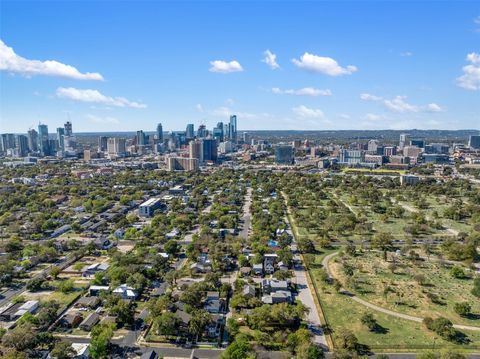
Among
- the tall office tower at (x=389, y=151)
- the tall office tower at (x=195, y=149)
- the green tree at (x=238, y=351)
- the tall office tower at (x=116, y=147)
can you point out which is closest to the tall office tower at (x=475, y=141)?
the tall office tower at (x=389, y=151)

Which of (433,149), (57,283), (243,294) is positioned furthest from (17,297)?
(433,149)

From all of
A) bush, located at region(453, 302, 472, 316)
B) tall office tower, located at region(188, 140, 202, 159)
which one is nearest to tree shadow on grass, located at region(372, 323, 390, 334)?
bush, located at region(453, 302, 472, 316)

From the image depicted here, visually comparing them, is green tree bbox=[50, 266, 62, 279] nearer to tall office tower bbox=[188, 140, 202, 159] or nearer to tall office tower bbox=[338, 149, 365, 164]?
tall office tower bbox=[188, 140, 202, 159]

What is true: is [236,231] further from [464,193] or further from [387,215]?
[464,193]

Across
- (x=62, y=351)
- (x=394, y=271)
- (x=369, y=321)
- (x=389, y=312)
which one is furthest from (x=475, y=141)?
(x=62, y=351)

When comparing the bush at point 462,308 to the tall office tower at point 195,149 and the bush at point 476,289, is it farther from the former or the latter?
the tall office tower at point 195,149

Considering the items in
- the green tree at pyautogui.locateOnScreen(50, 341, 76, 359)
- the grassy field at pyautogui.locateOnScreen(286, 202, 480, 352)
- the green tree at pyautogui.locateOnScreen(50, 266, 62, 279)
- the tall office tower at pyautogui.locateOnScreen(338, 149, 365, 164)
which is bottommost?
the grassy field at pyautogui.locateOnScreen(286, 202, 480, 352)

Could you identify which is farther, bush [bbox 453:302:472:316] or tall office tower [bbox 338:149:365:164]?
tall office tower [bbox 338:149:365:164]
